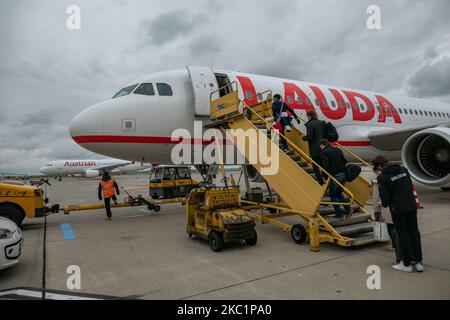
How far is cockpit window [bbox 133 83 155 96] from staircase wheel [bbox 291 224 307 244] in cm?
571

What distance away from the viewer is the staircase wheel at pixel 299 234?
5.75m

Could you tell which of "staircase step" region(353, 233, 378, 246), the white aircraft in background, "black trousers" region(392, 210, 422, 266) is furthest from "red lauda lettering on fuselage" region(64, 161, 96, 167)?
"black trousers" region(392, 210, 422, 266)

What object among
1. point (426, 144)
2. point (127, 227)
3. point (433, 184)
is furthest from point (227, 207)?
point (426, 144)

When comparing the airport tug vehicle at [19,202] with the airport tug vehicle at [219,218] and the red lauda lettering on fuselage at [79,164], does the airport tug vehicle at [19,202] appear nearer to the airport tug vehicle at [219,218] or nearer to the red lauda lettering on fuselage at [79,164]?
the airport tug vehicle at [219,218]

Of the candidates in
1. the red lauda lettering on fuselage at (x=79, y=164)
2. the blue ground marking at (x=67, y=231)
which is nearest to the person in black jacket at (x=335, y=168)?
the blue ground marking at (x=67, y=231)

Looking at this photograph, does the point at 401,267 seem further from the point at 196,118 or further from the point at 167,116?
the point at 167,116

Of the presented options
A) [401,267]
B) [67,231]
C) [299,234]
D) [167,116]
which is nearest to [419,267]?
[401,267]

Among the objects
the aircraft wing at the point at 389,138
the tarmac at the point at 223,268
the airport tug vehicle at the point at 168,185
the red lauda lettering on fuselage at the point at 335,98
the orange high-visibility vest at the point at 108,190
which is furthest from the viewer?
the airport tug vehicle at the point at 168,185

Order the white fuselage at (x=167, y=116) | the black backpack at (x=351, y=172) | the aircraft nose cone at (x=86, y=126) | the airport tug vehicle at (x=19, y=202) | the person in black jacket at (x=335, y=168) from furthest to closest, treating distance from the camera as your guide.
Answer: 1. the white fuselage at (x=167, y=116)
2. the aircraft nose cone at (x=86, y=126)
3. the airport tug vehicle at (x=19, y=202)
4. the black backpack at (x=351, y=172)
5. the person in black jacket at (x=335, y=168)

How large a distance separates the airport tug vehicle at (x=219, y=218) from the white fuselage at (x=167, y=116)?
2.98 meters

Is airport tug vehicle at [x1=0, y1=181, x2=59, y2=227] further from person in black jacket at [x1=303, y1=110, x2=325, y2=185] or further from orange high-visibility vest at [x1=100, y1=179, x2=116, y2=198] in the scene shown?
person in black jacket at [x1=303, y1=110, x2=325, y2=185]

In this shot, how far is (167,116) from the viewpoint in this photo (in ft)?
29.1

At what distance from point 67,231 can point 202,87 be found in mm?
5340
